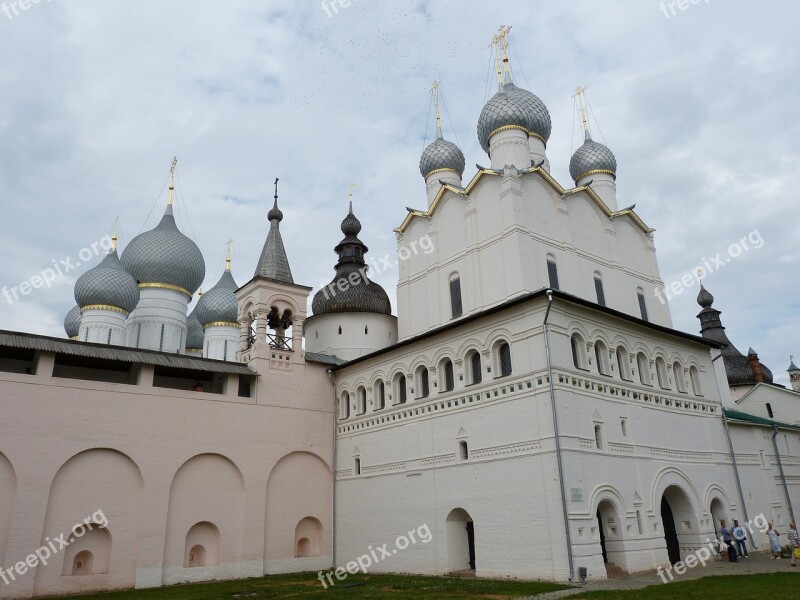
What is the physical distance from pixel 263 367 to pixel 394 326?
20.8 ft

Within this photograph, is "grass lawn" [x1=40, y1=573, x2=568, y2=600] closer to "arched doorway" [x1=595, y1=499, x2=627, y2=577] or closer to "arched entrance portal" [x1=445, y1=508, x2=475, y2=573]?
"arched entrance portal" [x1=445, y1=508, x2=475, y2=573]

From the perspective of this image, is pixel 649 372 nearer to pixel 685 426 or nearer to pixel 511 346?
pixel 685 426

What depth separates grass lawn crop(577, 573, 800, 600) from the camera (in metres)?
9.60

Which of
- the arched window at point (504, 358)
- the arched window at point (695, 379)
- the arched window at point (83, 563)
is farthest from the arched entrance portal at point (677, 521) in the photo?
the arched window at point (83, 563)

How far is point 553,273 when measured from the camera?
18.0m

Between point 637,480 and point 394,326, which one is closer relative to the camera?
point 637,480

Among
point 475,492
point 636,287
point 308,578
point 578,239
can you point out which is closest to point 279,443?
point 308,578

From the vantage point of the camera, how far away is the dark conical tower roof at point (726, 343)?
34.0 m

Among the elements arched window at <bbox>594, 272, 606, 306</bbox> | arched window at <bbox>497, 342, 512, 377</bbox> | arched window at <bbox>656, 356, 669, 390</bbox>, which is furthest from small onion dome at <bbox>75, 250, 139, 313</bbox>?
arched window at <bbox>656, 356, 669, 390</bbox>

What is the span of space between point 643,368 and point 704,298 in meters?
20.9

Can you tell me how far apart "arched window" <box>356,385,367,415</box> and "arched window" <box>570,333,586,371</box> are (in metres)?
7.07

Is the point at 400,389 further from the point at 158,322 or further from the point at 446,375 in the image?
the point at 158,322

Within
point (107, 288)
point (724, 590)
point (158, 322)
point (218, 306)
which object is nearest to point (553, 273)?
point (724, 590)

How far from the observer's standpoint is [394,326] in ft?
76.5
